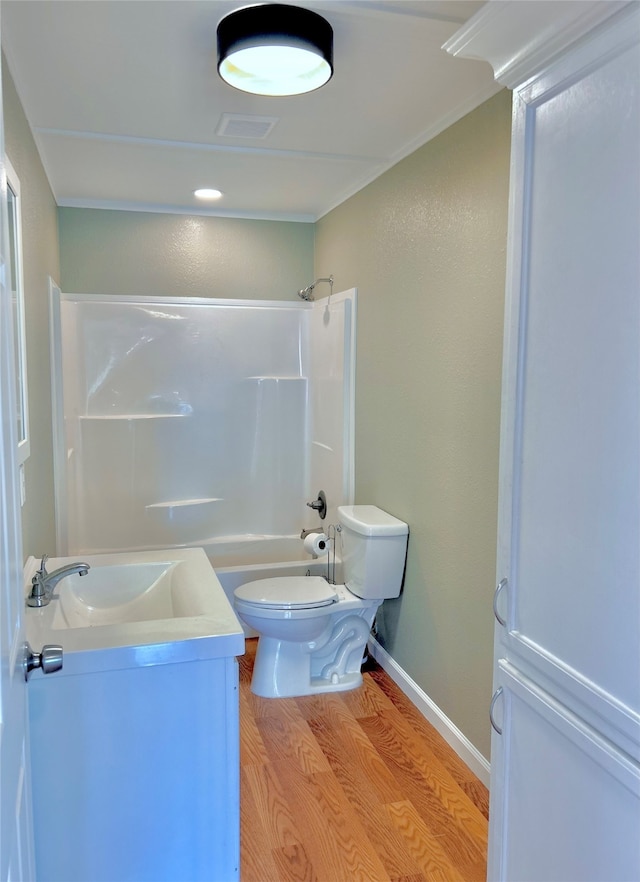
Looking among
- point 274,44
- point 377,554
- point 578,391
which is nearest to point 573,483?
point 578,391

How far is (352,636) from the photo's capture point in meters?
3.02

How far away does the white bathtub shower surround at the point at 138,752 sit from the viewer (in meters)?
1.50

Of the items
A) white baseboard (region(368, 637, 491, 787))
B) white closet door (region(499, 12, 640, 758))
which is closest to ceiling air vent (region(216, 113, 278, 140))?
white closet door (region(499, 12, 640, 758))

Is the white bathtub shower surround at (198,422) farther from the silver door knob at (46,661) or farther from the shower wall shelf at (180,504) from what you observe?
the silver door knob at (46,661)

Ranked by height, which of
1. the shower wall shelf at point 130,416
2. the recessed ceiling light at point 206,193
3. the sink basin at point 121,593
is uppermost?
the recessed ceiling light at point 206,193

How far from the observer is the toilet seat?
9.14ft

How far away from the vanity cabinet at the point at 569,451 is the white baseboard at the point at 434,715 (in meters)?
0.86

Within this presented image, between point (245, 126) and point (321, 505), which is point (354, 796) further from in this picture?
point (245, 126)

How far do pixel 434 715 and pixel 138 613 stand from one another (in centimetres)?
126

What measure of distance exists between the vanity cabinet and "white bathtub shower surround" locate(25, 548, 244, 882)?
0.66 meters

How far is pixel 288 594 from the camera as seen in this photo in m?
2.86

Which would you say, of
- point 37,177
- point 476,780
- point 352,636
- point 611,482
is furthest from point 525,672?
point 37,177

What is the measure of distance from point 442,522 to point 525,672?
1179 mm

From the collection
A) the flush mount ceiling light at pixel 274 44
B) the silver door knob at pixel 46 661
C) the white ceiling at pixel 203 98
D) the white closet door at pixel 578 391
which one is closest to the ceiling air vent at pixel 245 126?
the white ceiling at pixel 203 98
